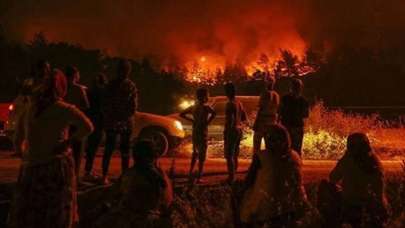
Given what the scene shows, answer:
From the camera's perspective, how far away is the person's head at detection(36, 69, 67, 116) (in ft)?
20.7

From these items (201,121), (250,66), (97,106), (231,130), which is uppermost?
(250,66)

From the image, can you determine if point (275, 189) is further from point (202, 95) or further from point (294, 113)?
point (294, 113)

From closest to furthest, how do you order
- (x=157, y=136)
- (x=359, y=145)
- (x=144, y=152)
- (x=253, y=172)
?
(x=144, y=152), (x=253, y=172), (x=359, y=145), (x=157, y=136)

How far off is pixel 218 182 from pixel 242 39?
16.5 metres

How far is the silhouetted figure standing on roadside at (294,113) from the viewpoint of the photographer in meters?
10.7

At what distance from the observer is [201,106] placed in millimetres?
10438

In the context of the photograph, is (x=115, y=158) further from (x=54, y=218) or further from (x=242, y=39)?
(x=242, y=39)

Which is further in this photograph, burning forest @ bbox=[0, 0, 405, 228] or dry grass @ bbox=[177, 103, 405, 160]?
dry grass @ bbox=[177, 103, 405, 160]

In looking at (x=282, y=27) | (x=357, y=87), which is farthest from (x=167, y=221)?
(x=357, y=87)

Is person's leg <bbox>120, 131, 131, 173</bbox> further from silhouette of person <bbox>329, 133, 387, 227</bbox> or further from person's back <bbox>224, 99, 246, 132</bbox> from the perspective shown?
silhouette of person <bbox>329, 133, 387, 227</bbox>

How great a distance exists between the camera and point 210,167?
518 inches

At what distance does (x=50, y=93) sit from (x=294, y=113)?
5.16 meters

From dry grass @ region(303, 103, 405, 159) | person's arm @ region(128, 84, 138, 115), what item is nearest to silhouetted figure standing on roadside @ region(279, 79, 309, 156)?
person's arm @ region(128, 84, 138, 115)

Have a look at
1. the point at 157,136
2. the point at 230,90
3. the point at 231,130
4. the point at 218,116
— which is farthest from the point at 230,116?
the point at 218,116
